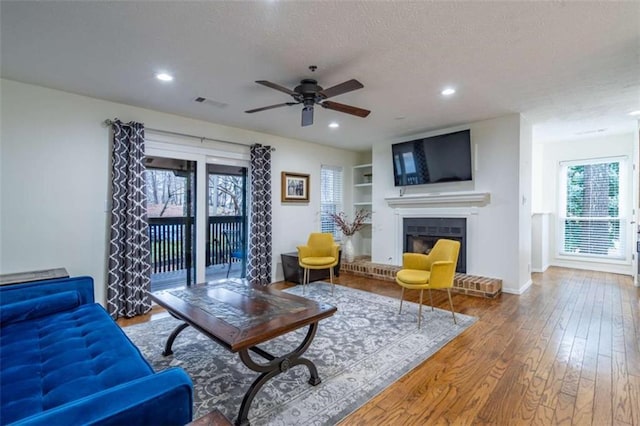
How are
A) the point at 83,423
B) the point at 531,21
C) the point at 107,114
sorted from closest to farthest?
the point at 83,423, the point at 531,21, the point at 107,114

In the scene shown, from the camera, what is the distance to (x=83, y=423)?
93 cm

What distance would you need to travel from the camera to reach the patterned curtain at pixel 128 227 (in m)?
3.61

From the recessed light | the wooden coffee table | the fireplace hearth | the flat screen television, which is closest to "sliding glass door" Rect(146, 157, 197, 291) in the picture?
the recessed light

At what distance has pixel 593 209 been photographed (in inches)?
234

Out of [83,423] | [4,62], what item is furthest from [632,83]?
[4,62]

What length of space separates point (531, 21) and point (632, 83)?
2155 mm

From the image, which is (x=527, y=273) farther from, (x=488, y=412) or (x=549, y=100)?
(x=488, y=412)

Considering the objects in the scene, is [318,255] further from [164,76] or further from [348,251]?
[164,76]

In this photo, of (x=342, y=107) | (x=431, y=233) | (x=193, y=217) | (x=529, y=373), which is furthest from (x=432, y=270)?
(x=193, y=217)

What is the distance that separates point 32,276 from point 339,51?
Answer: 11.7 feet

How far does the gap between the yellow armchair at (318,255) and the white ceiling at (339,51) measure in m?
2.16

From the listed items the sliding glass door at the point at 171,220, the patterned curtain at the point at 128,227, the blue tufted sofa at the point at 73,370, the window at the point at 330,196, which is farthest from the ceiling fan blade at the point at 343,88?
the window at the point at 330,196

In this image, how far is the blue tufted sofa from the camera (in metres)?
1.00

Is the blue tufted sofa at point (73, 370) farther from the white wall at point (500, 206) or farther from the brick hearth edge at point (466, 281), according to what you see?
the white wall at point (500, 206)
